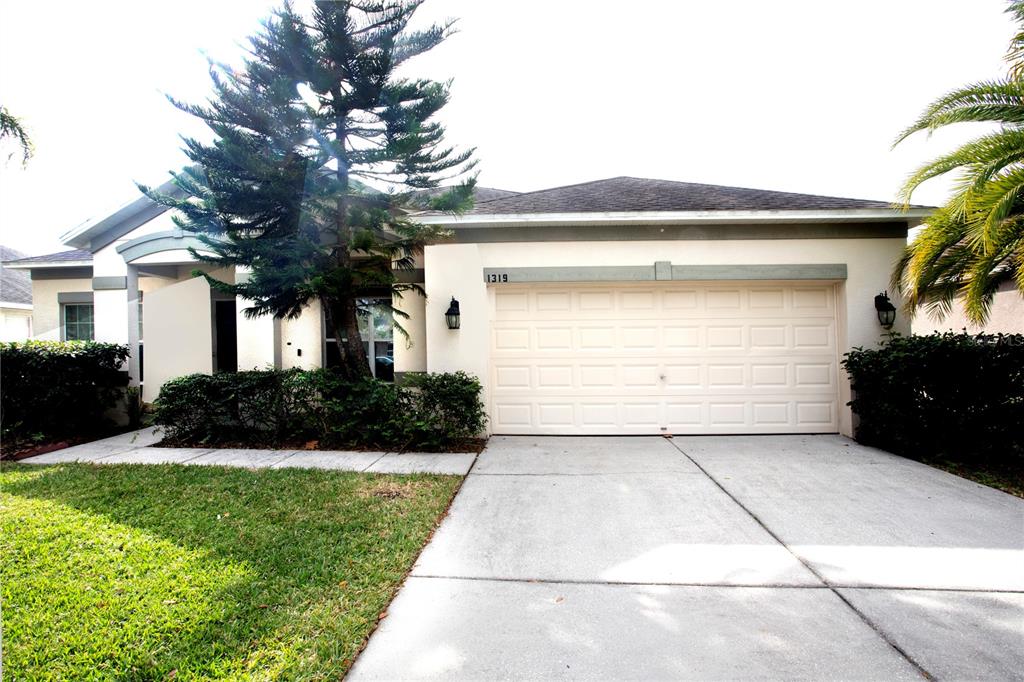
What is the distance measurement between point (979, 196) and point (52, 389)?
40.4ft

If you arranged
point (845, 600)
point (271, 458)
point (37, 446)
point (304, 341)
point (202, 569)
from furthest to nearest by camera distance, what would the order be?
point (304, 341), point (37, 446), point (271, 458), point (202, 569), point (845, 600)

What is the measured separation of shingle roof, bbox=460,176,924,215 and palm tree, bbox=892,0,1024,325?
1.36 m

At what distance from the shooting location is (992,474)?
5312 millimetres

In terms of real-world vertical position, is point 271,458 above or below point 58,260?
below

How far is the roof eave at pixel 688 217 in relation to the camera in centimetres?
696

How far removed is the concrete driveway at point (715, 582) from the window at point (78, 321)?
10.8 meters

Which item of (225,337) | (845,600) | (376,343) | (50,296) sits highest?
(50,296)

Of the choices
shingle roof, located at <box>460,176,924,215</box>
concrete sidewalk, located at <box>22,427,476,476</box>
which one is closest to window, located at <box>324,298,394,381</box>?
concrete sidewalk, located at <box>22,427,476,476</box>

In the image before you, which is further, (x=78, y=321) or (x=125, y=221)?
(x=78, y=321)

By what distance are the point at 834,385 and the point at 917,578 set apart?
490 centimetres

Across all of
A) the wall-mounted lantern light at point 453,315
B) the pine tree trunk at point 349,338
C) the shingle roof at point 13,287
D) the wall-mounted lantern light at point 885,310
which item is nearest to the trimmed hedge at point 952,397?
the wall-mounted lantern light at point 885,310

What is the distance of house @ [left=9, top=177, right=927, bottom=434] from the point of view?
720cm

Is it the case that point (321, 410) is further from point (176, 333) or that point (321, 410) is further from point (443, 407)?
point (176, 333)

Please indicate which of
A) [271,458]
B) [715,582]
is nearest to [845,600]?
[715,582]
